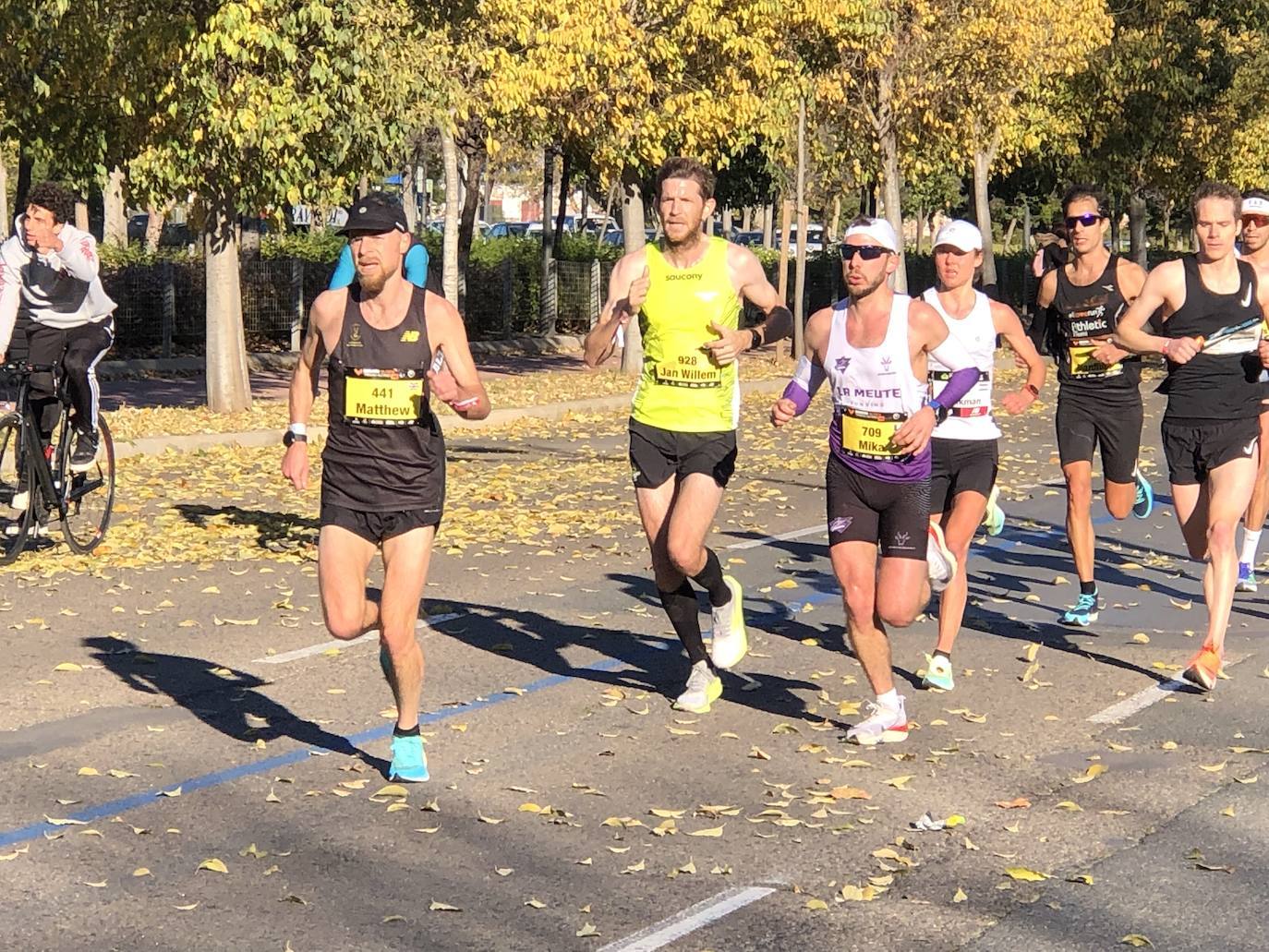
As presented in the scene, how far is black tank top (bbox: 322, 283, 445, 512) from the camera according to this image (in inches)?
274

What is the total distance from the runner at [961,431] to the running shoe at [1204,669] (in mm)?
1020

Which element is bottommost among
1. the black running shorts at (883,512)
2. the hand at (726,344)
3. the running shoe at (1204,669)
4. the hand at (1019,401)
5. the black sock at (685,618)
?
the running shoe at (1204,669)

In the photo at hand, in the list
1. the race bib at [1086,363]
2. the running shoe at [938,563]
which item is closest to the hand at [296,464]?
the running shoe at [938,563]

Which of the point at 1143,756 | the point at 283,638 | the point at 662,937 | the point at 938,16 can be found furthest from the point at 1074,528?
the point at 938,16

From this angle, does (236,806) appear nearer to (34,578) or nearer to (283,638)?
(283,638)

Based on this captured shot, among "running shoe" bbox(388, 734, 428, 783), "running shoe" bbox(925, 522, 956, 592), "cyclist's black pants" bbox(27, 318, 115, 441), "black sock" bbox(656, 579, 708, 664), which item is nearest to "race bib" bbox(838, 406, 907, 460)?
"running shoe" bbox(925, 522, 956, 592)

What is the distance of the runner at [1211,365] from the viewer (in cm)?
Answer: 896

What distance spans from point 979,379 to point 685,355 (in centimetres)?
146

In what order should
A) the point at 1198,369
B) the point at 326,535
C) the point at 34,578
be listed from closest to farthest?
1. the point at 326,535
2. the point at 1198,369
3. the point at 34,578

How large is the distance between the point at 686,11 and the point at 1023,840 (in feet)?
70.7

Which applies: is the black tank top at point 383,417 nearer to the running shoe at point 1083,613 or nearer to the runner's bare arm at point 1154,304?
the runner's bare arm at point 1154,304

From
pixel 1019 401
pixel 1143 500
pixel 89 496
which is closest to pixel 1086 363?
pixel 1019 401

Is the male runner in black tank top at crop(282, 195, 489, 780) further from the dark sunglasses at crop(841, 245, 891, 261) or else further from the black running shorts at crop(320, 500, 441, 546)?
the dark sunglasses at crop(841, 245, 891, 261)

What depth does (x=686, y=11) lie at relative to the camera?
26609 mm
